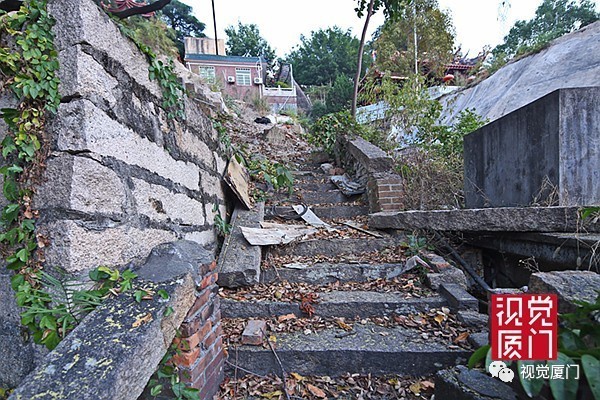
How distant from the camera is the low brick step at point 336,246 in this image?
293 cm

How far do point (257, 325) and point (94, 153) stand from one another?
1319mm

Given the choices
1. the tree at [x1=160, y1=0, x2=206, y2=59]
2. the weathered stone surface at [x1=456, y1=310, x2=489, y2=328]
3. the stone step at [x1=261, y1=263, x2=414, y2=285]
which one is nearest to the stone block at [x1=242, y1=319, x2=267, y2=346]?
the stone step at [x1=261, y1=263, x2=414, y2=285]

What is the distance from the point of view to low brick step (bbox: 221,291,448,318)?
208 centimetres

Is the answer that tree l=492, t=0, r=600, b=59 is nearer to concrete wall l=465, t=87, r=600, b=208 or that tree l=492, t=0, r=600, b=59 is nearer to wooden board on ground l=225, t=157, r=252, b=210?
concrete wall l=465, t=87, r=600, b=208

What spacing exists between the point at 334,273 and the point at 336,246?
1.47 ft

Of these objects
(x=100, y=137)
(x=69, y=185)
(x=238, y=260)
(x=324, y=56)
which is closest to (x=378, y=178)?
(x=238, y=260)

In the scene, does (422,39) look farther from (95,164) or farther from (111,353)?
(111,353)

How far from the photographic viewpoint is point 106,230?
1.21m

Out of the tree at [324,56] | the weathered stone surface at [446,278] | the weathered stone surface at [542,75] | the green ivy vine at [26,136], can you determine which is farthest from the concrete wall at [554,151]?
the tree at [324,56]

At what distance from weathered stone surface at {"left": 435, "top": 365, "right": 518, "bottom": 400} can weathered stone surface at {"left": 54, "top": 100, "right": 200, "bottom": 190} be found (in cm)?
165

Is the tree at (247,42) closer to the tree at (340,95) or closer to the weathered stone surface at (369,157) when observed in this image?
the tree at (340,95)

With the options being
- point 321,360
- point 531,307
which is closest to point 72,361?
point 321,360

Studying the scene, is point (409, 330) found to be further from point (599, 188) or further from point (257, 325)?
point (599, 188)

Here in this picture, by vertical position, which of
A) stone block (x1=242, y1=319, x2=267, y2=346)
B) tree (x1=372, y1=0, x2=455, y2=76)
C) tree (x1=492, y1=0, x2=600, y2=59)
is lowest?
stone block (x1=242, y1=319, x2=267, y2=346)
